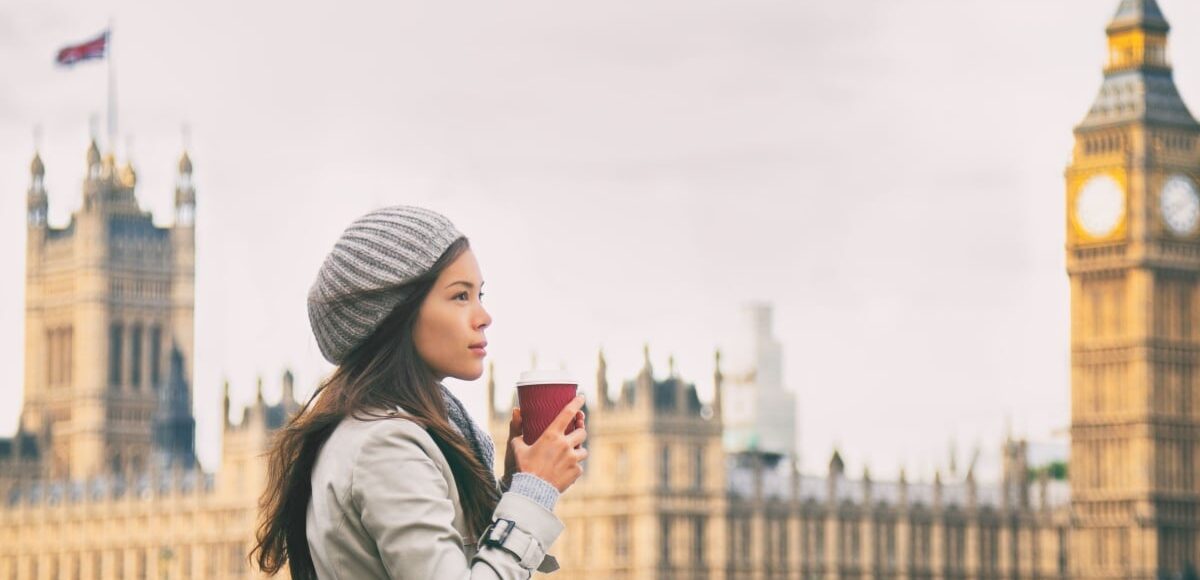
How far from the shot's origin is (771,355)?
17300 centimetres

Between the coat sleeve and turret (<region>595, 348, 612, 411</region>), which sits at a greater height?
turret (<region>595, 348, 612, 411</region>)

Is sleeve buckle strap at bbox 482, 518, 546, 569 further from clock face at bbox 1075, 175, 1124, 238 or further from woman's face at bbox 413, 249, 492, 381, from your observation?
clock face at bbox 1075, 175, 1124, 238

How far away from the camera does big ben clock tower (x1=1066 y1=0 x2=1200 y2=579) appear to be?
269 feet

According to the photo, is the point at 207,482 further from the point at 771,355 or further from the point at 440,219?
the point at 440,219

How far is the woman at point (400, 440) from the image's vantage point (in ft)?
16.9

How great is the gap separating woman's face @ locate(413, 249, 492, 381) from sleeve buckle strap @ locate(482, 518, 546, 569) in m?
0.35

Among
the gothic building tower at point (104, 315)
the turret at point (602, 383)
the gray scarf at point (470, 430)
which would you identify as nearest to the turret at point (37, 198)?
the gothic building tower at point (104, 315)

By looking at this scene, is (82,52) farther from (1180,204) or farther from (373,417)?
(373,417)

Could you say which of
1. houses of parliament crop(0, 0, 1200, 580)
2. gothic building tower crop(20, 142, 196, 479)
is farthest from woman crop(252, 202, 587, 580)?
gothic building tower crop(20, 142, 196, 479)

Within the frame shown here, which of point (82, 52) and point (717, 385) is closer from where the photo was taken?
point (717, 385)

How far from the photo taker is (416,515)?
5062 mm

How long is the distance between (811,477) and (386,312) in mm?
76160

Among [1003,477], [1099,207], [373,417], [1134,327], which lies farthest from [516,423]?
[1003,477]

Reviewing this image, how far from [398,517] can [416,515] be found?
34mm
